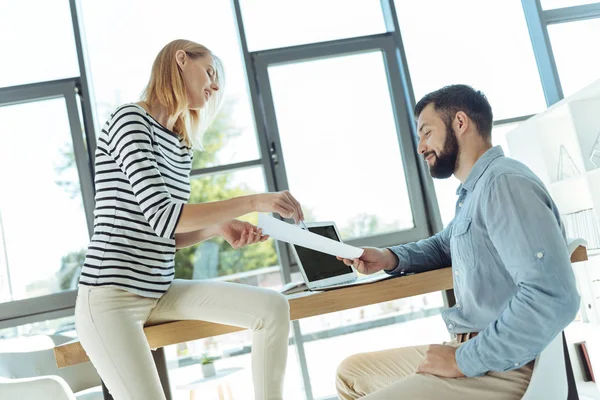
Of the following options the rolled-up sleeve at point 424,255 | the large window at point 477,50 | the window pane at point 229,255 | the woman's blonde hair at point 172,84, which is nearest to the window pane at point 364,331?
the window pane at point 229,255

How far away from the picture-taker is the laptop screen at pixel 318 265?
7.11 feet

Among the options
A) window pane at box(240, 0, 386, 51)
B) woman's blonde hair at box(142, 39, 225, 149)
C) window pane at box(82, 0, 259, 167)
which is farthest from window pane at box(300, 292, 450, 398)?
woman's blonde hair at box(142, 39, 225, 149)

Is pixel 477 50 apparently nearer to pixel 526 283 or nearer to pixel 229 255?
pixel 229 255

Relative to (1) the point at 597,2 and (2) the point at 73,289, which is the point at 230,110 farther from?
(1) the point at 597,2

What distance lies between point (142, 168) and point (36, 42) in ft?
8.38

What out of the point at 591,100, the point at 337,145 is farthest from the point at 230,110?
the point at 591,100

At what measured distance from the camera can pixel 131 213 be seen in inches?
61.2

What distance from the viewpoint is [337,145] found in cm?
369

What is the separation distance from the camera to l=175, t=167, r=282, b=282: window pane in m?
3.42

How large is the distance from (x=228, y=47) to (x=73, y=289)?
5.77 ft

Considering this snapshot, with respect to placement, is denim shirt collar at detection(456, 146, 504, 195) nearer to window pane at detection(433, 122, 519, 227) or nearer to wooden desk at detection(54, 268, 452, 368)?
wooden desk at detection(54, 268, 452, 368)

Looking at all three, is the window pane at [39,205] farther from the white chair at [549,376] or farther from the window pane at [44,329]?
the white chair at [549,376]

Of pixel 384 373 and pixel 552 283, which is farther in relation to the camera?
pixel 384 373

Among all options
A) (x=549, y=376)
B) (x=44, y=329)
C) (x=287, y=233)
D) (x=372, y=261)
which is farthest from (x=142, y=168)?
(x=44, y=329)
